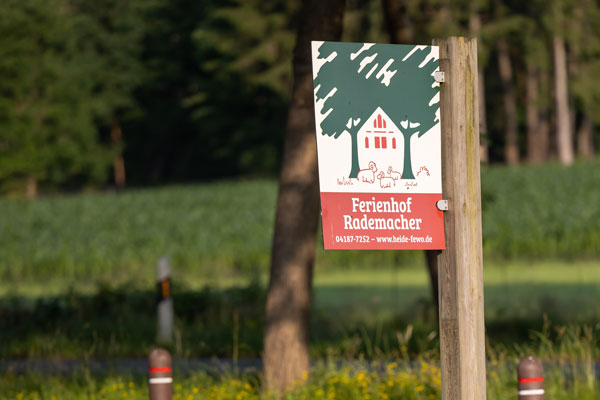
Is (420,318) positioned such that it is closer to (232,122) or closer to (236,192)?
(236,192)

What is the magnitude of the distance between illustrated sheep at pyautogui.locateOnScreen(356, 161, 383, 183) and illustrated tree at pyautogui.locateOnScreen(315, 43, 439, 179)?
0.17 m

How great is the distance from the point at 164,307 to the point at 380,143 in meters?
7.35

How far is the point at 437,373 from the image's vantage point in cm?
827

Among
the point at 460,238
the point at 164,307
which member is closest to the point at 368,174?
the point at 460,238

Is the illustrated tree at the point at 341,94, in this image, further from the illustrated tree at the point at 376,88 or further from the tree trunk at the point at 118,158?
the tree trunk at the point at 118,158

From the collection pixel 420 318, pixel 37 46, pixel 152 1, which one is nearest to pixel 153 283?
pixel 420 318

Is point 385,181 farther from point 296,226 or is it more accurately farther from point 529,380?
point 296,226

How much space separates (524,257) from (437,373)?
1749 cm

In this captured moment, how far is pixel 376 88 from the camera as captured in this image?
566 centimetres

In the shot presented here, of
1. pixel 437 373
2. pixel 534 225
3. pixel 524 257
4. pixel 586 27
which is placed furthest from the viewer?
pixel 586 27

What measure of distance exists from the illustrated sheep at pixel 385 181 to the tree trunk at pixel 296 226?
9.97ft

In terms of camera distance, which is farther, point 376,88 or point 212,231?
point 212,231

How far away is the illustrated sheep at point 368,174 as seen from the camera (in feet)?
18.0

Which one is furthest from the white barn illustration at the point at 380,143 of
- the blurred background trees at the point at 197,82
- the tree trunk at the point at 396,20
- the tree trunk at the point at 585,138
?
the tree trunk at the point at 585,138
